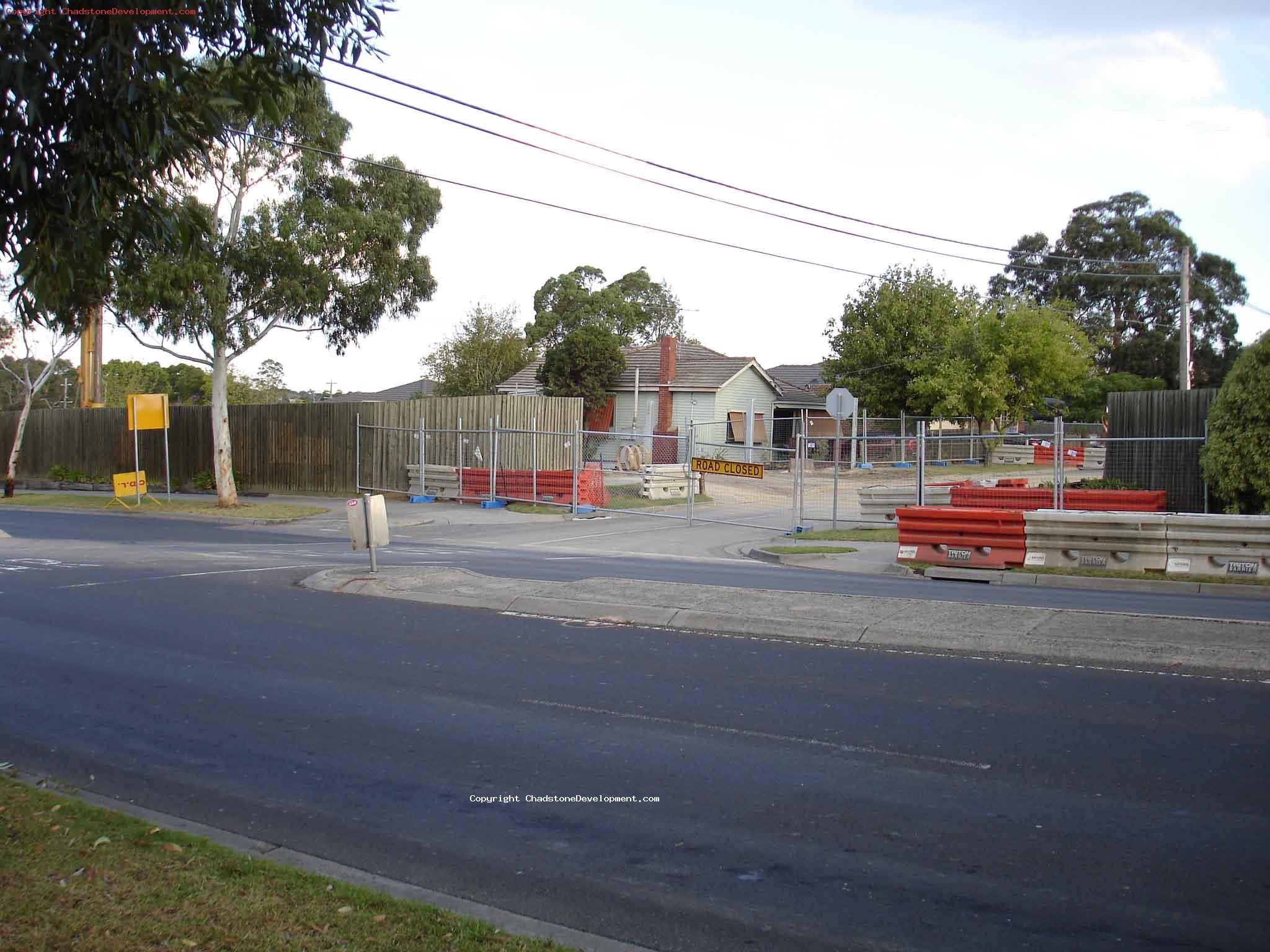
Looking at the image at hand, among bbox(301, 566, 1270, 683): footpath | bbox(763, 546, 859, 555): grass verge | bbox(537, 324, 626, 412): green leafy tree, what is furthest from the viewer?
bbox(537, 324, 626, 412): green leafy tree

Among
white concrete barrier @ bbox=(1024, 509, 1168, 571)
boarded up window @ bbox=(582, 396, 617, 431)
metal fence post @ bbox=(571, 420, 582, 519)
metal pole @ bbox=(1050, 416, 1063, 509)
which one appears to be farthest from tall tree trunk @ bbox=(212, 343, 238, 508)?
boarded up window @ bbox=(582, 396, 617, 431)

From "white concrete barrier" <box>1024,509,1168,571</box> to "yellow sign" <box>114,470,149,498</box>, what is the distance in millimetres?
24612

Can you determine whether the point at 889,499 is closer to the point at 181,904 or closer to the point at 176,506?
the point at 176,506

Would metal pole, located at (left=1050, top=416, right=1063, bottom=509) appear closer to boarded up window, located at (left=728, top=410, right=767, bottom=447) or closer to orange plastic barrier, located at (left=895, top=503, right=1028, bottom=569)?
orange plastic barrier, located at (left=895, top=503, right=1028, bottom=569)

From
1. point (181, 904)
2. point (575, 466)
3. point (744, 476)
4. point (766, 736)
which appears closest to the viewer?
point (181, 904)

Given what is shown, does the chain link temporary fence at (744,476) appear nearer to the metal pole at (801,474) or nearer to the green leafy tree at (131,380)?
the metal pole at (801,474)

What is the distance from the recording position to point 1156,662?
27.9 feet

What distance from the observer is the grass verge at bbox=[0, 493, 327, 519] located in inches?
1073

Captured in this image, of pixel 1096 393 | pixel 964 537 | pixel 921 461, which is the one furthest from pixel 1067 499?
pixel 1096 393

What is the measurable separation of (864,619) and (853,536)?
1219cm

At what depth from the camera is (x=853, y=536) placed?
73.0ft

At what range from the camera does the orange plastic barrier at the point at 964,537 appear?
1727 centimetres

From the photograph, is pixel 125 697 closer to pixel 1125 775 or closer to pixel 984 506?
pixel 1125 775

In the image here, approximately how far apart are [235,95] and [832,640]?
652 cm
